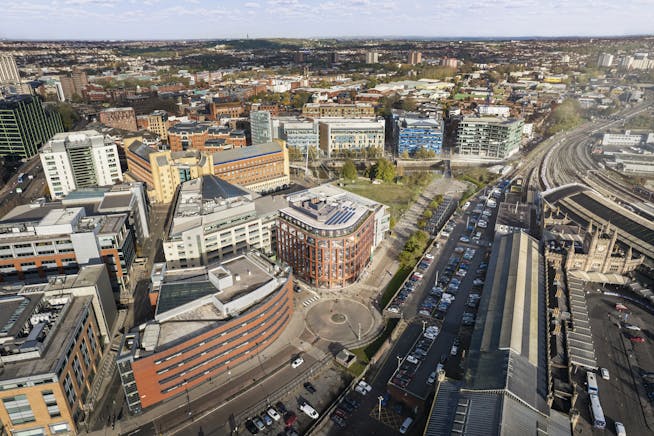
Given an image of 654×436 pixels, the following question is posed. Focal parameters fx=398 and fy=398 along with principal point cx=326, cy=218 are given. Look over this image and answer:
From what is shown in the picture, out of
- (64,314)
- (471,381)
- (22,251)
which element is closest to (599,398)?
(471,381)

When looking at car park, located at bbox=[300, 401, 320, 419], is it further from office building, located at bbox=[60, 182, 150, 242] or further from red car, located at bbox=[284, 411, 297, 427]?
office building, located at bbox=[60, 182, 150, 242]

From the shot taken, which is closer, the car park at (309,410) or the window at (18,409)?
the window at (18,409)

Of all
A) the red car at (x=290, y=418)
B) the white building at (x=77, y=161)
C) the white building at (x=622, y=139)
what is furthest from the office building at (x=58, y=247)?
the white building at (x=622, y=139)

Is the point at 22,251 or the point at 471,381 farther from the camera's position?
the point at 22,251

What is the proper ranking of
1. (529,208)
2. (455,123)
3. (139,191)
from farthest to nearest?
1. (455,123)
2. (529,208)
3. (139,191)

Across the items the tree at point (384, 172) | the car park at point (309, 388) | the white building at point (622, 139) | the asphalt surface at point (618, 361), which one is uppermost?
the white building at point (622, 139)

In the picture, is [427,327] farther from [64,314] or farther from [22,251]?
[22,251]

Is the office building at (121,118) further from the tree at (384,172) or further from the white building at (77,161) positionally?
the tree at (384,172)

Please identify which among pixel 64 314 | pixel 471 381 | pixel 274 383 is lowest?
pixel 274 383
